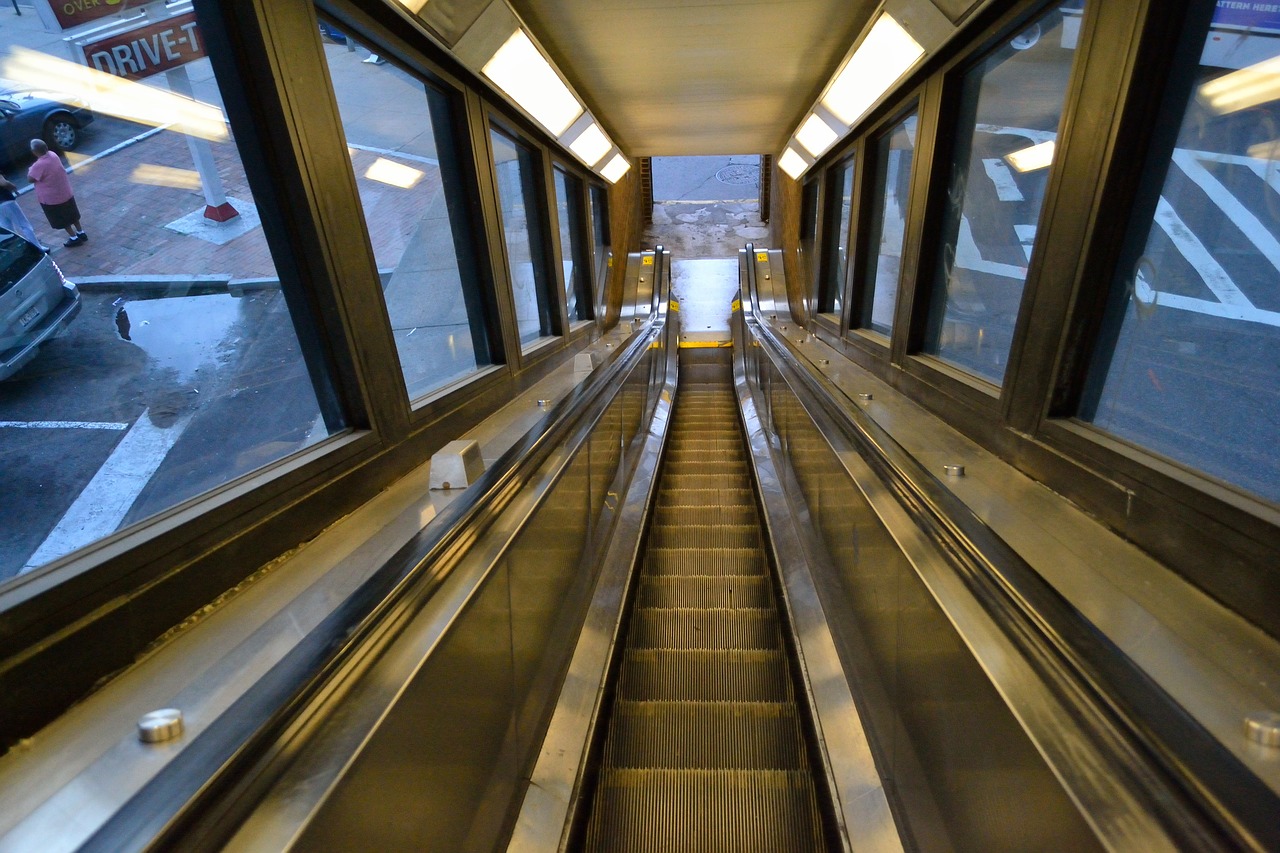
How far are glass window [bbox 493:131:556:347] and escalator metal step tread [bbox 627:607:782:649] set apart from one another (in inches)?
86.1

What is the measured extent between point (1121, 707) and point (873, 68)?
353 cm

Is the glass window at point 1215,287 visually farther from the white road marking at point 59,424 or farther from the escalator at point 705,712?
the white road marking at point 59,424

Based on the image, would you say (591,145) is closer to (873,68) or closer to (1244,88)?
(873,68)

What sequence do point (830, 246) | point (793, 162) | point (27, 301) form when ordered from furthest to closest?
1. point (793, 162)
2. point (830, 246)
3. point (27, 301)

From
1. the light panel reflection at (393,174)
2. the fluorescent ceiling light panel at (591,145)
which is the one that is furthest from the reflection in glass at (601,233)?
the light panel reflection at (393,174)

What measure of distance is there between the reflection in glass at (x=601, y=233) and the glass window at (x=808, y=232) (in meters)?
2.65

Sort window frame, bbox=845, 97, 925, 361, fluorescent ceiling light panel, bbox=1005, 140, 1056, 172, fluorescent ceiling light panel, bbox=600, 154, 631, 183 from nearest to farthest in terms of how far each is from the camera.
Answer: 1. fluorescent ceiling light panel, bbox=1005, 140, 1056, 172
2. window frame, bbox=845, 97, 925, 361
3. fluorescent ceiling light panel, bbox=600, 154, 631, 183

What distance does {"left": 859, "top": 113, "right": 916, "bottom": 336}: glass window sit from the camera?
415 centimetres

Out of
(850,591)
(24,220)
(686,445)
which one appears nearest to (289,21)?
(24,220)

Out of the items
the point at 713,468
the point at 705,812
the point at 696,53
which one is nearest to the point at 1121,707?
the point at 705,812

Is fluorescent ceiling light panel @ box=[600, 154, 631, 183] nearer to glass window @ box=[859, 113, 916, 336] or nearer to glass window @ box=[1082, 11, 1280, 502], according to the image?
glass window @ box=[859, 113, 916, 336]

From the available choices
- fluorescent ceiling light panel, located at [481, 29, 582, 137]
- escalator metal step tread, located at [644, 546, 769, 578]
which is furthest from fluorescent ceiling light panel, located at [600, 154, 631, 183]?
escalator metal step tread, located at [644, 546, 769, 578]

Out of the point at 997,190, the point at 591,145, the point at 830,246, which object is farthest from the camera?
the point at 830,246

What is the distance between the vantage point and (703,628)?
3350mm
